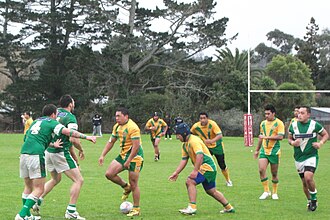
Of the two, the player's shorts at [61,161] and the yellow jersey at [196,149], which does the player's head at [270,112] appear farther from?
the player's shorts at [61,161]

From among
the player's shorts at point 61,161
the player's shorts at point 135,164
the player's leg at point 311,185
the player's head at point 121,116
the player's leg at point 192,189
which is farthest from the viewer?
the player's leg at point 311,185

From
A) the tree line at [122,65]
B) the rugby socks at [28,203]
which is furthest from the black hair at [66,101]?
the tree line at [122,65]

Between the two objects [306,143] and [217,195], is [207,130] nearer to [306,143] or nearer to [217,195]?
[306,143]

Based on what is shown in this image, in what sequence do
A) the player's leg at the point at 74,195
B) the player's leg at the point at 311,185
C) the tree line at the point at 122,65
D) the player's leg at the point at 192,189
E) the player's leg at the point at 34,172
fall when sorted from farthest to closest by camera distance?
the tree line at the point at 122,65 → the player's leg at the point at 311,185 → the player's leg at the point at 192,189 → the player's leg at the point at 74,195 → the player's leg at the point at 34,172

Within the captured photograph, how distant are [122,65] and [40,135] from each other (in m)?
52.8

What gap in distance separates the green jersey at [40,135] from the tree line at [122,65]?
48.1m

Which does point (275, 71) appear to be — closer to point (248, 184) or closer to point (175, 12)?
point (175, 12)

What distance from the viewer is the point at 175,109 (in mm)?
58688

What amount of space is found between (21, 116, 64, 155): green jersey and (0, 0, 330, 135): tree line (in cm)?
4805

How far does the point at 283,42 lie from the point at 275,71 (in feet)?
137

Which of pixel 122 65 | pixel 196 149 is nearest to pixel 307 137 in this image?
pixel 196 149

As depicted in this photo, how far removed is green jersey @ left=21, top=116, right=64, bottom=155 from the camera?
1021cm

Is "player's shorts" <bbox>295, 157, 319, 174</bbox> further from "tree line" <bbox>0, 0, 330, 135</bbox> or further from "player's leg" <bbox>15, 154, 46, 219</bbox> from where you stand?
"tree line" <bbox>0, 0, 330, 135</bbox>

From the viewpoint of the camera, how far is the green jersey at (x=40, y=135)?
1021 cm
